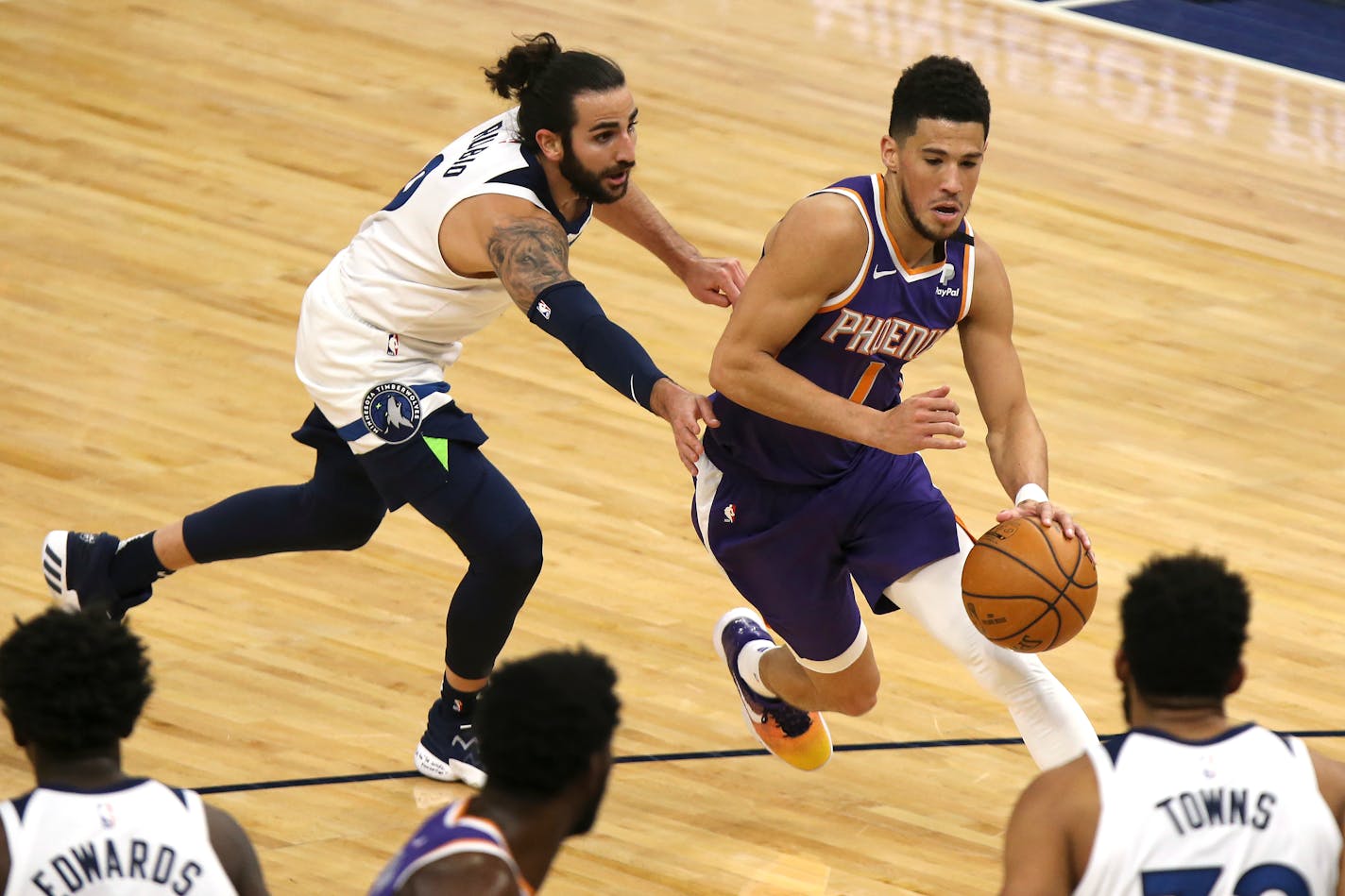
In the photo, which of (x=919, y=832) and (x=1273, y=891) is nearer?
(x=1273, y=891)

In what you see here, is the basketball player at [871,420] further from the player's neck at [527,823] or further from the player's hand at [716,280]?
the player's neck at [527,823]

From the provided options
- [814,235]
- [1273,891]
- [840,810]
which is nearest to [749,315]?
[814,235]

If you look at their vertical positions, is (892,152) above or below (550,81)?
below

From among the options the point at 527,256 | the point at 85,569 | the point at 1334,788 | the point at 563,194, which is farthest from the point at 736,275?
the point at 1334,788

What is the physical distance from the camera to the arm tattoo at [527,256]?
4.97 metres

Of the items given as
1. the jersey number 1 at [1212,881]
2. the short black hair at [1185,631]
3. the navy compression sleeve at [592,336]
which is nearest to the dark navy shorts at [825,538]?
the navy compression sleeve at [592,336]

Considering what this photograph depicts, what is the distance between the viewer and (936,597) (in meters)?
4.94

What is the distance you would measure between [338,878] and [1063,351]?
4.84m

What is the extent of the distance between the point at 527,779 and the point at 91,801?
2.13 ft

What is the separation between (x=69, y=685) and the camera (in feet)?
10.3

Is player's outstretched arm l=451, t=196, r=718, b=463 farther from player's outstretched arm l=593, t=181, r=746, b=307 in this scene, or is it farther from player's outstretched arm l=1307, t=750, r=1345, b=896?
player's outstretched arm l=1307, t=750, r=1345, b=896

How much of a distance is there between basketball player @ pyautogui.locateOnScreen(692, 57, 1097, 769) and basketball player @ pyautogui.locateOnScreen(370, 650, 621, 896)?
1.65m

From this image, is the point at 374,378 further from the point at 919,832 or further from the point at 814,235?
the point at 919,832

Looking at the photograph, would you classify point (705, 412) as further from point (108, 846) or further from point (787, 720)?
point (108, 846)
